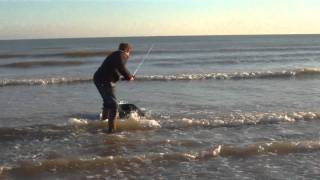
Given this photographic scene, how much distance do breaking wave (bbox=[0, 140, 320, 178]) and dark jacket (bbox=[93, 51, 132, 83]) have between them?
79.6 inches

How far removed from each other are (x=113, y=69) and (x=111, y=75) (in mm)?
157

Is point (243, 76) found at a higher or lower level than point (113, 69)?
lower

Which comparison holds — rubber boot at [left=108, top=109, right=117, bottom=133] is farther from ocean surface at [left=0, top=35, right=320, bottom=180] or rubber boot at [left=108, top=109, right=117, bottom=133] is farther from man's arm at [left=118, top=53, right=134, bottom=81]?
man's arm at [left=118, top=53, right=134, bottom=81]

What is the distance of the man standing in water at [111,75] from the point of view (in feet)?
32.2

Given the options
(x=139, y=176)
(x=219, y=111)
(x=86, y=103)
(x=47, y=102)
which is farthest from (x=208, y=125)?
(x=47, y=102)

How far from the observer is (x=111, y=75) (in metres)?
10.0

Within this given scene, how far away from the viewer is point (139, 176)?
7473mm

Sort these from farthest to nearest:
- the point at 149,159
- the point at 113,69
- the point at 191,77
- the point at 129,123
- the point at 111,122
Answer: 1. the point at 191,77
2. the point at 129,123
3. the point at 111,122
4. the point at 113,69
5. the point at 149,159

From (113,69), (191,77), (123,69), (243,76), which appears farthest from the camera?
(243,76)

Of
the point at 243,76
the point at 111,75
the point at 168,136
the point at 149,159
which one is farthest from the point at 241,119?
the point at 243,76

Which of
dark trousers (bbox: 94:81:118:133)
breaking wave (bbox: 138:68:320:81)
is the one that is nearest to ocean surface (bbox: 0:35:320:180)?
dark trousers (bbox: 94:81:118:133)

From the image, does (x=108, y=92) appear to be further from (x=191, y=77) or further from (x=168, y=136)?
(x=191, y=77)

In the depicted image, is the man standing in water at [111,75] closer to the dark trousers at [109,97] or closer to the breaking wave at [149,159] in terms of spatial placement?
the dark trousers at [109,97]

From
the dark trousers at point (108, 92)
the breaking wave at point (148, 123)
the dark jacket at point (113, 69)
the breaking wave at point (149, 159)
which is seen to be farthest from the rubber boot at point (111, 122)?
the breaking wave at point (149, 159)
